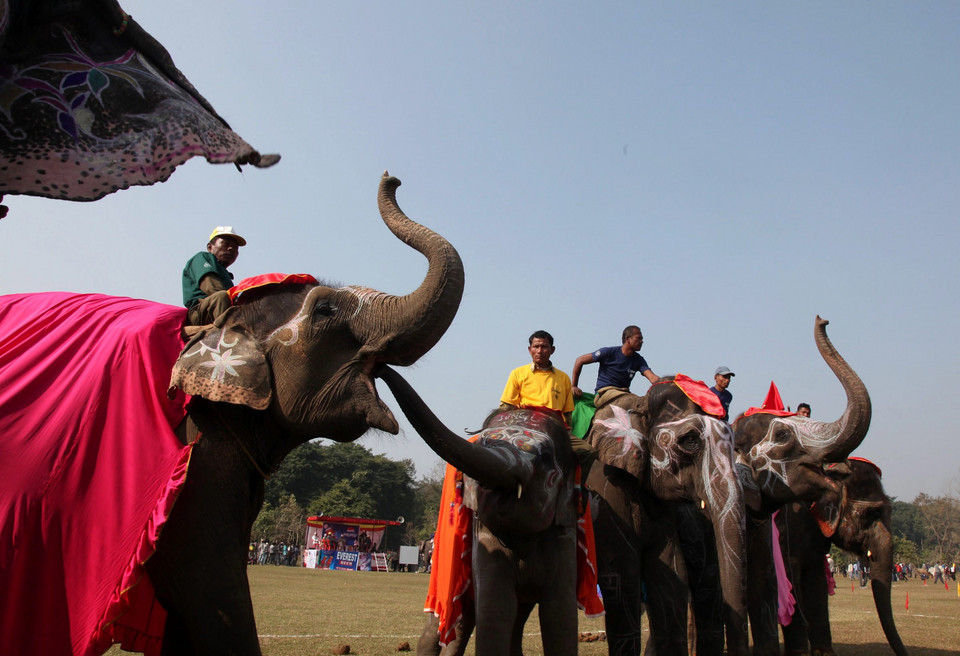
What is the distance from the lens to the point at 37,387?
2.92 m

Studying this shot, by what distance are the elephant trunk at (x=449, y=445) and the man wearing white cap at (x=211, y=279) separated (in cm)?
80

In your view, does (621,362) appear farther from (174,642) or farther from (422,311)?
(174,642)

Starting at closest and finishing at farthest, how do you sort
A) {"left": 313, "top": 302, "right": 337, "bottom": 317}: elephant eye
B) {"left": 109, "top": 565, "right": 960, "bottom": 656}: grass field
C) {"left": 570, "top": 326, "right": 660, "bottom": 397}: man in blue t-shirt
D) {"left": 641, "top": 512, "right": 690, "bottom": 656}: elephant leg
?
{"left": 313, "top": 302, "right": 337, "bottom": 317}: elephant eye
{"left": 641, "top": 512, "right": 690, "bottom": 656}: elephant leg
{"left": 109, "top": 565, "right": 960, "bottom": 656}: grass field
{"left": 570, "top": 326, "right": 660, "bottom": 397}: man in blue t-shirt

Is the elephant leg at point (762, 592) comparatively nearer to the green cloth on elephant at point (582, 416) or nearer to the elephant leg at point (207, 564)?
the green cloth on elephant at point (582, 416)

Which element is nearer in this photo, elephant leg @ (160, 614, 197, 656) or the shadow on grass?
elephant leg @ (160, 614, 197, 656)

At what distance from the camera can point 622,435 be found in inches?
306

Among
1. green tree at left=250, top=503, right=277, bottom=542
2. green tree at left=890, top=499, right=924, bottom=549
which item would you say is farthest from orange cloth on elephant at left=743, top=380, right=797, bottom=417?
green tree at left=890, top=499, right=924, bottom=549

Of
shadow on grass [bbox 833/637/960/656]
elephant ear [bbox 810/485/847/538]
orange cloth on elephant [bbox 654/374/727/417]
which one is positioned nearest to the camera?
orange cloth on elephant [bbox 654/374/727/417]

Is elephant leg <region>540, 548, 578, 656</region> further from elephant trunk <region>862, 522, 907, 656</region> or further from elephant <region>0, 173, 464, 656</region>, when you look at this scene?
elephant trunk <region>862, 522, 907, 656</region>

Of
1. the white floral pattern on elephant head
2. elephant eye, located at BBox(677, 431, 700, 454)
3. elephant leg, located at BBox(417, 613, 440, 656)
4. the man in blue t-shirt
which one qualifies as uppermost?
the man in blue t-shirt

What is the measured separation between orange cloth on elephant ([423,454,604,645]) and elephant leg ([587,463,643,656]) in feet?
2.55

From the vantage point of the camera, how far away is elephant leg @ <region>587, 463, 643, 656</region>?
689 cm

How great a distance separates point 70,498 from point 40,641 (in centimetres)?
46

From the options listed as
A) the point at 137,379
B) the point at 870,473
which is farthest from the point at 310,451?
the point at 137,379
